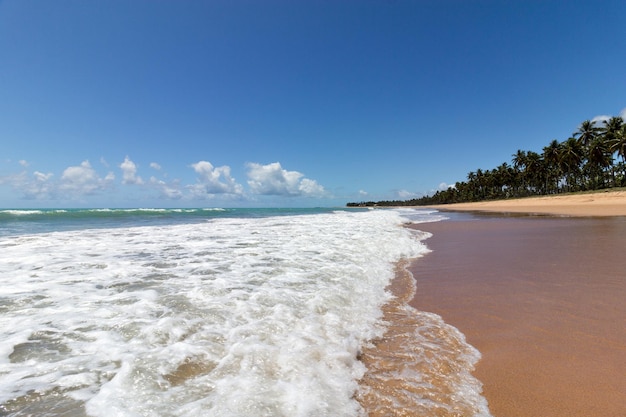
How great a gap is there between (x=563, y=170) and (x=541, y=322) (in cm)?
8697

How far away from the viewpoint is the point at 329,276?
563 centimetres

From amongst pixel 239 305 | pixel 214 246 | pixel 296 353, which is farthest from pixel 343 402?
pixel 214 246

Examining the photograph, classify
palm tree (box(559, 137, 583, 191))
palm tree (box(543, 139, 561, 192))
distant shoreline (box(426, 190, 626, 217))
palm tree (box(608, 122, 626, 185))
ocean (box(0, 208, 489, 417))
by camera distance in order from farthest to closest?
palm tree (box(543, 139, 561, 192)) → palm tree (box(559, 137, 583, 191)) → palm tree (box(608, 122, 626, 185)) → distant shoreline (box(426, 190, 626, 217)) → ocean (box(0, 208, 489, 417))

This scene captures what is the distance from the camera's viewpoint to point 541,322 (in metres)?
3.36

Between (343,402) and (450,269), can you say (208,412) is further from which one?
(450,269)

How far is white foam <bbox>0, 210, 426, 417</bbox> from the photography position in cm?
218

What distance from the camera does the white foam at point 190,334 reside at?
2184 mm

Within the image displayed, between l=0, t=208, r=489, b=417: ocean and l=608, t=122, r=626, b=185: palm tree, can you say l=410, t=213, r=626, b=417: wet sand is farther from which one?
l=608, t=122, r=626, b=185: palm tree

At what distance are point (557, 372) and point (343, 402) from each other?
183cm

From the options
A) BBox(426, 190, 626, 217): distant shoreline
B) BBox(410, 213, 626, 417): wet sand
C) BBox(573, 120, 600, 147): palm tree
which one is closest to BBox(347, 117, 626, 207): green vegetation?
BBox(573, 120, 600, 147): palm tree

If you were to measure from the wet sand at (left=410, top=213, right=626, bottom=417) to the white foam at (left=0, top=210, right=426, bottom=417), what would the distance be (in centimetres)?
109

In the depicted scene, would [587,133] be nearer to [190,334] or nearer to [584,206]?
[584,206]

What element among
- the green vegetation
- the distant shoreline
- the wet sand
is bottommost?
the wet sand

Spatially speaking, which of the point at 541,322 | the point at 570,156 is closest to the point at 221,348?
the point at 541,322
